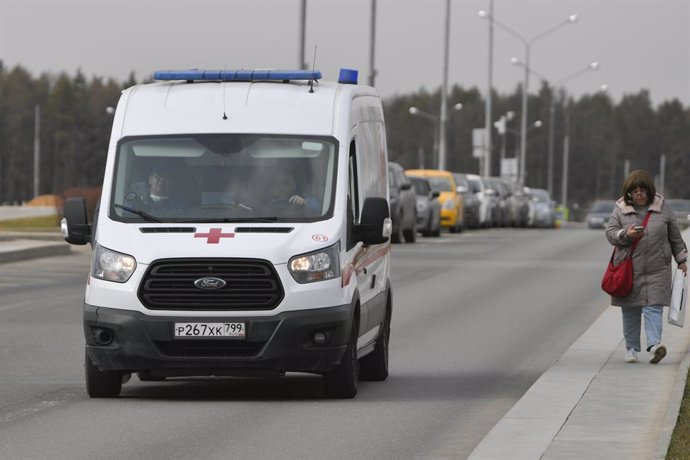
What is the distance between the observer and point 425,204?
45.3 metres

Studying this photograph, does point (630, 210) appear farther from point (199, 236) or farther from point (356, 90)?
point (199, 236)

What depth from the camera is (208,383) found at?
43.5ft

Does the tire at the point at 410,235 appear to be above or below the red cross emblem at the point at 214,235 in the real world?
below

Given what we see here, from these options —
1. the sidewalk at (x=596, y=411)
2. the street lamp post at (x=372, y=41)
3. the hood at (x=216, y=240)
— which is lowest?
the sidewalk at (x=596, y=411)

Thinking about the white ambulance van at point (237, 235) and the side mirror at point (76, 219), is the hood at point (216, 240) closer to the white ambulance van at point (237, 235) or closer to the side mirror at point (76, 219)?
the white ambulance van at point (237, 235)

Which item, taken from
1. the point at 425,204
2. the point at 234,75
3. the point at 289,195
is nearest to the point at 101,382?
the point at 289,195

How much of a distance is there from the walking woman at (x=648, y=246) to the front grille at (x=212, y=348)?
11.6 ft

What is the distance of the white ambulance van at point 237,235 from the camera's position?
1150cm

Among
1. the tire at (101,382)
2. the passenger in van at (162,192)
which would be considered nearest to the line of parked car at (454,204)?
the passenger in van at (162,192)

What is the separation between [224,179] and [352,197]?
91cm

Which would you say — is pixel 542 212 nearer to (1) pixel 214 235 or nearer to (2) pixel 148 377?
(2) pixel 148 377

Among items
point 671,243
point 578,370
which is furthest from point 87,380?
point 671,243

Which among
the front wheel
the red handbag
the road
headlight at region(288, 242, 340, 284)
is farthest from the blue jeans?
headlight at region(288, 242, 340, 284)

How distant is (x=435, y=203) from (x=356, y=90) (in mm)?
33001
